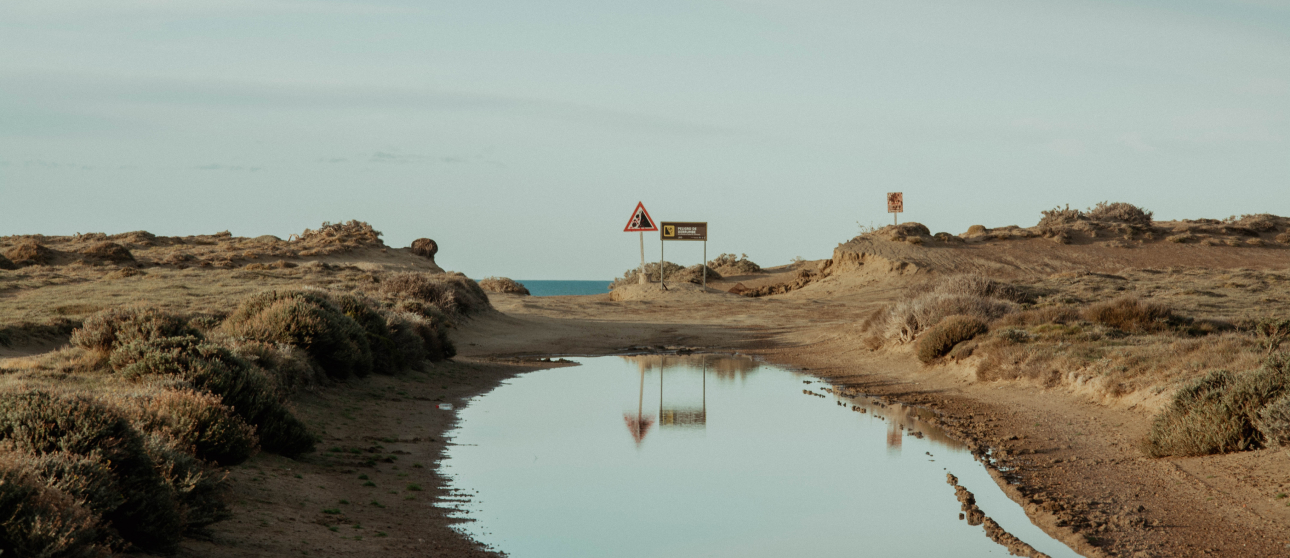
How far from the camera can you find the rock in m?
48.2

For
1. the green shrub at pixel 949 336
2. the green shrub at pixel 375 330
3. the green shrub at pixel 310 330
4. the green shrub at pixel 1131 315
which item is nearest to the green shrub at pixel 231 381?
the green shrub at pixel 310 330

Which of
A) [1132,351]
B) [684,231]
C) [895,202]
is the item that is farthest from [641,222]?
[1132,351]

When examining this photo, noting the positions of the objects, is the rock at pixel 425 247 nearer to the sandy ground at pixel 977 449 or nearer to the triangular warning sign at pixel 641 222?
the triangular warning sign at pixel 641 222

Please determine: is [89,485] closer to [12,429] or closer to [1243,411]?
[12,429]

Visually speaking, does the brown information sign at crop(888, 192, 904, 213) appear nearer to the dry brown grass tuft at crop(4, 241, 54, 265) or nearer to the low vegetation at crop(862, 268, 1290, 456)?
the low vegetation at crop(862, 268, 1290, 456)

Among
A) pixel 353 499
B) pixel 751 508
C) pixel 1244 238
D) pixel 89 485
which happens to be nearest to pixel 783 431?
pixel 751 508

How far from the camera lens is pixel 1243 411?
8.96 m

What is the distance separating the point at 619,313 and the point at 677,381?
16.2m

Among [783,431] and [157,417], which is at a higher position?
[157,417]

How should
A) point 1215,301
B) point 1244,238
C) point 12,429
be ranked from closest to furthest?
1. point 12,429
2. point 1215,301
3. point 1244,238

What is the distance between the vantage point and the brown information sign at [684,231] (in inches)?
1655

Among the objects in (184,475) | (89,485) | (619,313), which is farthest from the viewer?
(619,313)

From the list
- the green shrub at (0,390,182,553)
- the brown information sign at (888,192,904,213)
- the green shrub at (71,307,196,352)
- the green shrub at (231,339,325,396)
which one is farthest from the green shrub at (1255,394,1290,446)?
the brown information sign at (888,192,904,213)

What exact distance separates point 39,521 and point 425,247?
45507mm
